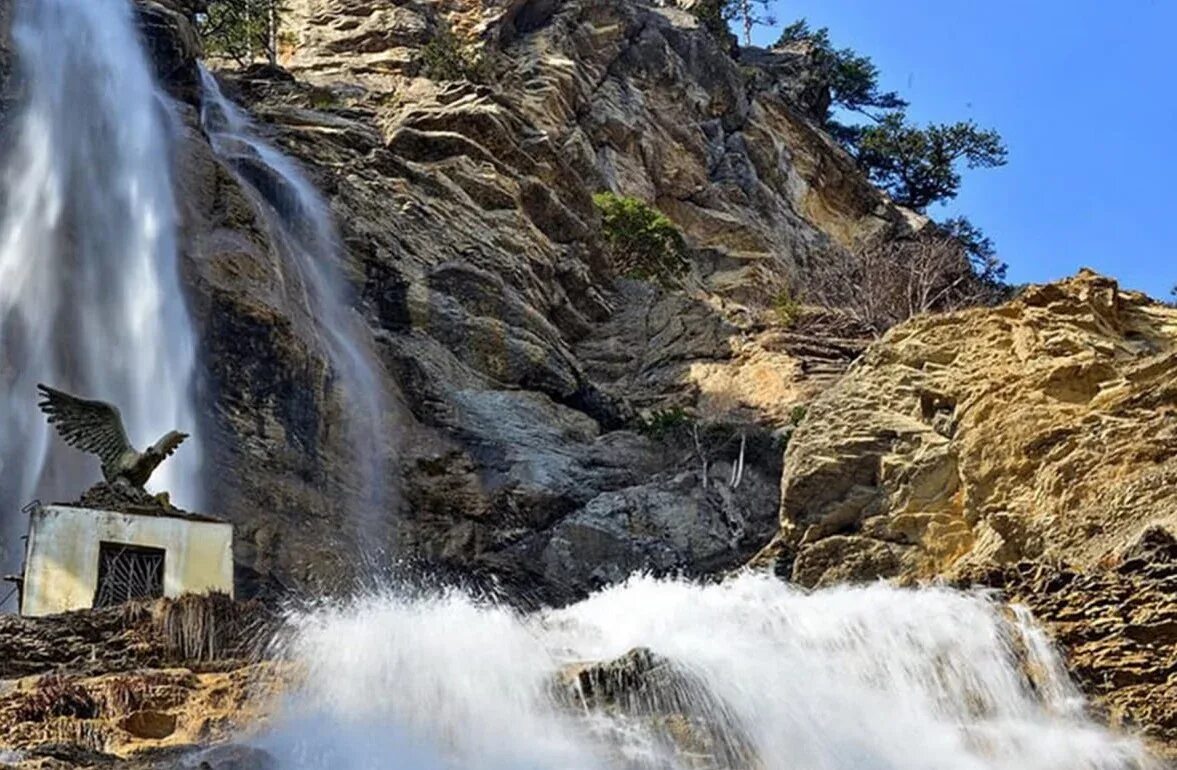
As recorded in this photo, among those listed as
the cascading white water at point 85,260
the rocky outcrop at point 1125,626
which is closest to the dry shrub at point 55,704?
the cascading white water at point 85,260

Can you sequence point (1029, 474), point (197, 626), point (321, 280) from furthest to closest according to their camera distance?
point (321, 280) → point (1029, 474) → point (197, 626)

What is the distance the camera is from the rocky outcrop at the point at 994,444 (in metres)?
15.8

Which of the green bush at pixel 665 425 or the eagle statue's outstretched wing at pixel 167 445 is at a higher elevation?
the green bush at pixel 665 425

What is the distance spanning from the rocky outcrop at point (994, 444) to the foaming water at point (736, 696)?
5.63 ft

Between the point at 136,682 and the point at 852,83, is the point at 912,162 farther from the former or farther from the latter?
the point at 136,682

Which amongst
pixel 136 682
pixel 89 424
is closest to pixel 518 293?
pixel 89 424

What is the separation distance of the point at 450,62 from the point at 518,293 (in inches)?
429

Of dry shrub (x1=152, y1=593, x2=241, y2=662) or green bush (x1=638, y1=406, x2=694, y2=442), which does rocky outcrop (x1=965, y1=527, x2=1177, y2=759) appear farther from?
green bush (x1=638, y1=406, x2=694, y2=442)

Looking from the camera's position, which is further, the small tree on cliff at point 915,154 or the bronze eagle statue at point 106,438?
the small tree on cliff at point 915,154

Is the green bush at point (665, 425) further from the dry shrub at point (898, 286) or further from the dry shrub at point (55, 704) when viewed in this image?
the dry shrub at point (55, 704)

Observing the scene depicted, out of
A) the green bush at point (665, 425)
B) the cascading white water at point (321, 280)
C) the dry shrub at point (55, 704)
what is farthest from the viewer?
the green bush at point (665, 425)

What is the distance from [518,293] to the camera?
30.8m

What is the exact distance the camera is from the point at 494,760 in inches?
466

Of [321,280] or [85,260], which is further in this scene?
[321,280]
